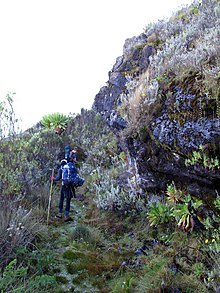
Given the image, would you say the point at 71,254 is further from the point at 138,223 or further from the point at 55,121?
the point at 55,121

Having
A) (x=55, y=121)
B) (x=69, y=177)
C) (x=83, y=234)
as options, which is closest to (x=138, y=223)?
(x=83, y=234)

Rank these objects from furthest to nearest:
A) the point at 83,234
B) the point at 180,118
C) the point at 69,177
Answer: the point at 69,177 → the point at 83,234 → the point at 180,118

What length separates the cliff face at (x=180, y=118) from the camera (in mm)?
4109

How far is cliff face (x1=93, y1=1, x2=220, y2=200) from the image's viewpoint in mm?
4109

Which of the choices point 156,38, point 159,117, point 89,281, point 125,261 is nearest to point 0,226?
point 89,281

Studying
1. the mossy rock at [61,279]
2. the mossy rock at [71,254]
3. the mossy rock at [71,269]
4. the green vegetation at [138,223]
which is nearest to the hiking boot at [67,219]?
the green vegetation at [138,223]

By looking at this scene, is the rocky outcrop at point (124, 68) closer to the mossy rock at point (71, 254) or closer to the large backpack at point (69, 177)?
the large backpack at point (69, 177)

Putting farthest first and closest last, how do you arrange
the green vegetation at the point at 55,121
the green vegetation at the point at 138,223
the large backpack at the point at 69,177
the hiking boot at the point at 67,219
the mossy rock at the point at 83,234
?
the green vegetation at the point at 55,121 → the large backpack at the point at 69,177 → the hiking boot at the point at 67,219 → the mossy rock at the point at 83,234 → the green vegetation at the point at 138,223

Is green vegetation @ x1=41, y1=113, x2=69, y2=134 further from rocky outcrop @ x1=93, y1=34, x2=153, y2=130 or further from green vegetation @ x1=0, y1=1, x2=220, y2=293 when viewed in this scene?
green vegetation @ x1=0, y1=1, x2=220, y2=293

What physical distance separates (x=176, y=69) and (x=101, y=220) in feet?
12.3

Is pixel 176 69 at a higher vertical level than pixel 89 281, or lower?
higher

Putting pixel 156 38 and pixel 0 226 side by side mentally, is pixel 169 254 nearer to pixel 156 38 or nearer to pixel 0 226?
pixel 0 226

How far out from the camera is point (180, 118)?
454 centimetres

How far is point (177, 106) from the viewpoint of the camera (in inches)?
184
